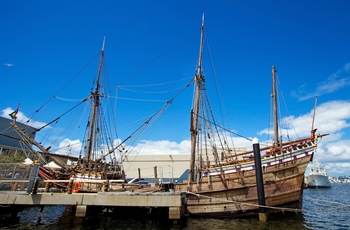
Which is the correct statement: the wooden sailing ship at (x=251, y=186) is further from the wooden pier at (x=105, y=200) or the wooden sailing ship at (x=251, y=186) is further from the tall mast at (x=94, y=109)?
the tall mast at (x=94, y=109)

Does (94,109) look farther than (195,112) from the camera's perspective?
Yes

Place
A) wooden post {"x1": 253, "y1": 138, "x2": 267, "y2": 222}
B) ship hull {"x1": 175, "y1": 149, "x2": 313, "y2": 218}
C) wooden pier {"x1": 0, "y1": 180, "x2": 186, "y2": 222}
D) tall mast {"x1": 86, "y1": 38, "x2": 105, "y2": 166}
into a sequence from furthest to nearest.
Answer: tall mast {"x1": 86, "y1": 38, "x2": 105, "y2": 166}, ship hull {"x1": 175, "y1": 149, "x2": 313, "y2": 218}, wooden post {"x1": 253, "y1": 138, "x2": 267, "y2": 222}, wooden pier {"x1": 0, "y1": 180, "x2": 186, "y2": 222}

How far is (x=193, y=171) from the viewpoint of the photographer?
19531mm

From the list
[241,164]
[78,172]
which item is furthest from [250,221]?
[78,172]

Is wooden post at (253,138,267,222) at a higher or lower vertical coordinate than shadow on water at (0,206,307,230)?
higher

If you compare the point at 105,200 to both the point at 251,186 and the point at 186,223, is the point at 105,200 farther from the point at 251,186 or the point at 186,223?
the point at 251,186

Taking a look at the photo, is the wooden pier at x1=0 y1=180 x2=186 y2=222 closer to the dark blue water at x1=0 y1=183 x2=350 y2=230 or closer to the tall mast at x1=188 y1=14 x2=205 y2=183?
the dark blue water at x1=0 y1=183 x2=350 y2=230

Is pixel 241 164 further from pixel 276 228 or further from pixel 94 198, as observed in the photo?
pixel 94 198

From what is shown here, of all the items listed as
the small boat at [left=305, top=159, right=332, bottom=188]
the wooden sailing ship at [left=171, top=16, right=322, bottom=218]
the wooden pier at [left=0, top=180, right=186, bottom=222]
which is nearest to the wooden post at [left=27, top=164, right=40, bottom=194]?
the wooden pier at [left=0, top=180, right=186, bottom=222]

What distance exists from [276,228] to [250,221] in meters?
2.27

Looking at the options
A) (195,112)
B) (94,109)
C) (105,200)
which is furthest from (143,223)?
(94,109)

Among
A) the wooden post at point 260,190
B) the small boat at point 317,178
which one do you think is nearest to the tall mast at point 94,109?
the wooden post at point 260,190

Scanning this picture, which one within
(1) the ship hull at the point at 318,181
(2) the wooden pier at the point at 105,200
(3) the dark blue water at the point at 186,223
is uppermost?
(1) the ship hull at the point at 318,181

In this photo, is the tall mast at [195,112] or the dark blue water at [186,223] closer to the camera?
the dark blue water at [186,223]
